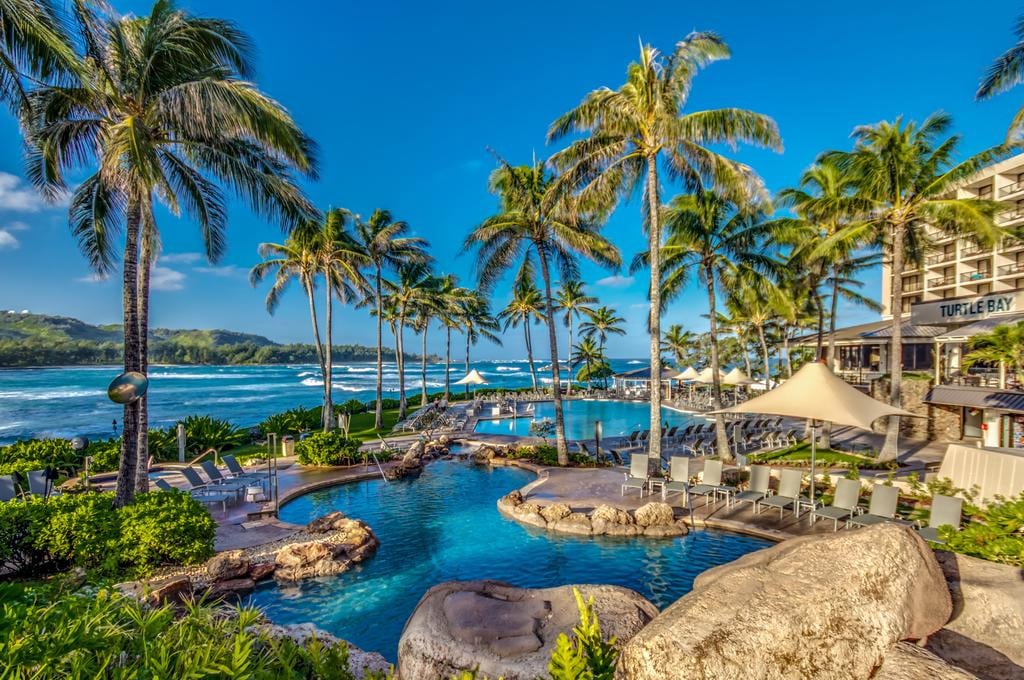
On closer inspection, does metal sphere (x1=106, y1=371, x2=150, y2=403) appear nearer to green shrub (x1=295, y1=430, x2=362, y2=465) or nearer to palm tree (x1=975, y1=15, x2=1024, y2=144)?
green shrub (x1=295, y1=430, x2=362, y2=465)

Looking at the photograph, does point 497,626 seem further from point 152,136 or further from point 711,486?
point 152,136

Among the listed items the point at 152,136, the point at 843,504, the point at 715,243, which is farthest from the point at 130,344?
the point at 715,243

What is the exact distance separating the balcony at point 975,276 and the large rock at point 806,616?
43.1 metres

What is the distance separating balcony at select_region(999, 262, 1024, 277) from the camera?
30.9 m

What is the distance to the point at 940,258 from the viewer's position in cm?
3681

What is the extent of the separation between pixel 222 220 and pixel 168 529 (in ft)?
21.9

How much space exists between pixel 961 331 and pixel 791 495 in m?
13.7

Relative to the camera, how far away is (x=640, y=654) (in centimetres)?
269

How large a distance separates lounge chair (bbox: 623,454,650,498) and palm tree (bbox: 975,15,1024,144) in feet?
36.2

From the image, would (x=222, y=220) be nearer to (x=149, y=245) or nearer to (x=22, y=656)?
(x=149, y=245)

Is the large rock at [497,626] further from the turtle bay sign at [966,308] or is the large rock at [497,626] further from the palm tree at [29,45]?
the turtle bay sign at [966,308]

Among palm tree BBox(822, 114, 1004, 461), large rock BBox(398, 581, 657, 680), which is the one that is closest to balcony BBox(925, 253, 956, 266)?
palm tree BBox(822, 114, 1004, 461)

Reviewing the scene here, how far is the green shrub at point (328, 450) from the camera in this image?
15.1 m

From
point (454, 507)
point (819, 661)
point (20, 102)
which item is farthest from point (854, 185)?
point (20, 102)
